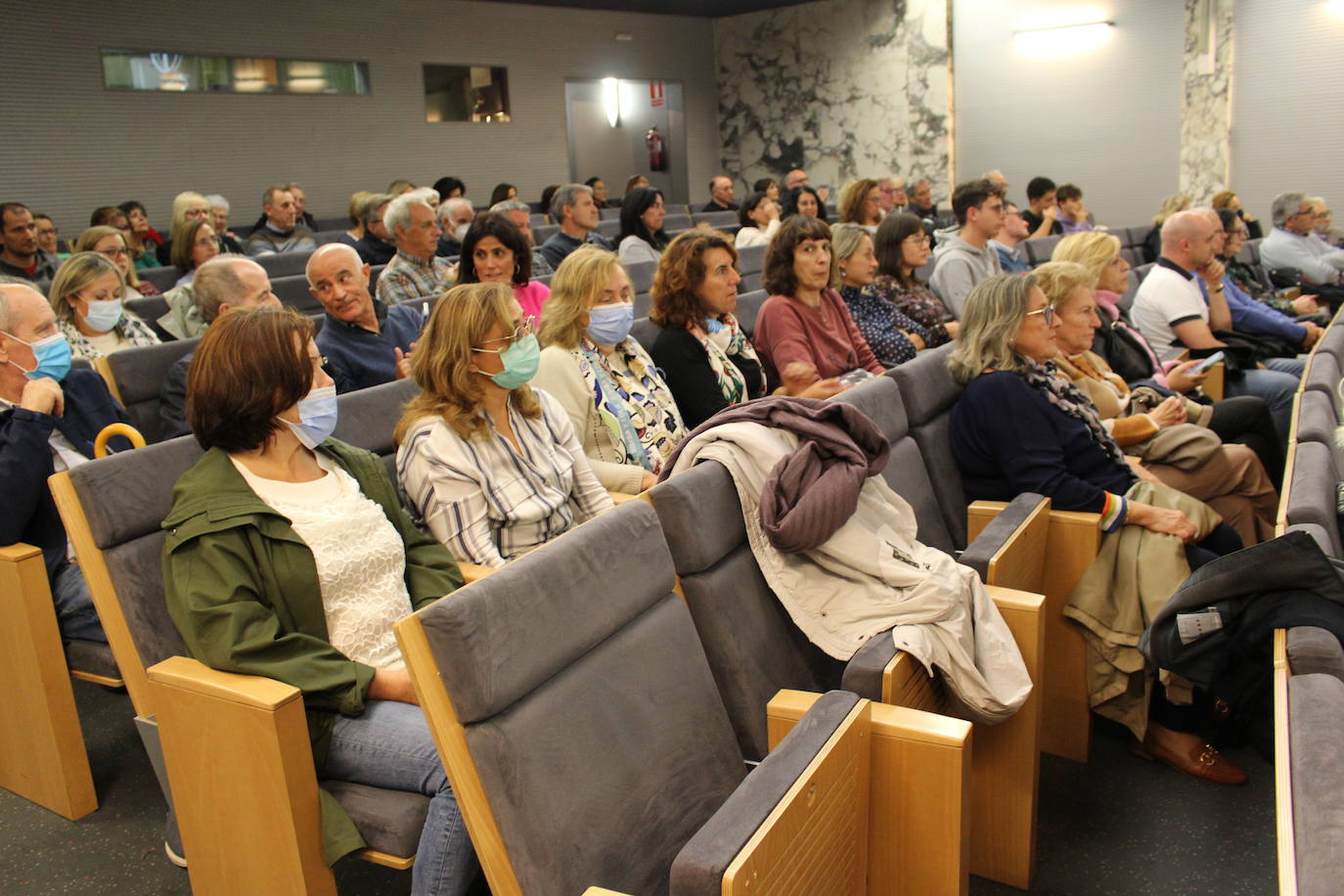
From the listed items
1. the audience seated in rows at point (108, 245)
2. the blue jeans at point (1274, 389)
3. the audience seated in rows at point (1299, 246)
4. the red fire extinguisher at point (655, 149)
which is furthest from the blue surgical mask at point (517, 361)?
the red fire extinguisher at point (655, 149)

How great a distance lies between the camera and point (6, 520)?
2.29 meters

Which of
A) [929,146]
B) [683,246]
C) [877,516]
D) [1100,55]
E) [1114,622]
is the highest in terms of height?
[1100,55]

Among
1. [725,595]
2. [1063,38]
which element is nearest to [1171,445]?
[725,595]

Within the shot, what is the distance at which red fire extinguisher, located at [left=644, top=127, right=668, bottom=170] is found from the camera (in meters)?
14.2

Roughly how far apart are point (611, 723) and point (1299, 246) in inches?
281

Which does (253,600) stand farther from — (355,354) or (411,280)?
(411,280)

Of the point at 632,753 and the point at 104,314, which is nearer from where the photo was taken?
the point at 632,753

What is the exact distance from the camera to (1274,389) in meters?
4.50

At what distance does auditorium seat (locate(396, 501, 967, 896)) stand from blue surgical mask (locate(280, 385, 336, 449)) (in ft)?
2.24

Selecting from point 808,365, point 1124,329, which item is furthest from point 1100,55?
point 808,365

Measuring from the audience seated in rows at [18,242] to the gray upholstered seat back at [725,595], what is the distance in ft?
17.0

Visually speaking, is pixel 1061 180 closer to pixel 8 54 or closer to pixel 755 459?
pixel 8 54

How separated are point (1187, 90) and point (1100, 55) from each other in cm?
104

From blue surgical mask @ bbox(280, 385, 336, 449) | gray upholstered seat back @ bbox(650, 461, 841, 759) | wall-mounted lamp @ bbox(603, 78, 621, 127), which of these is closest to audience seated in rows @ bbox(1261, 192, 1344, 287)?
gray upholstered seat back @ bbox(650, 461, 841, 759)
